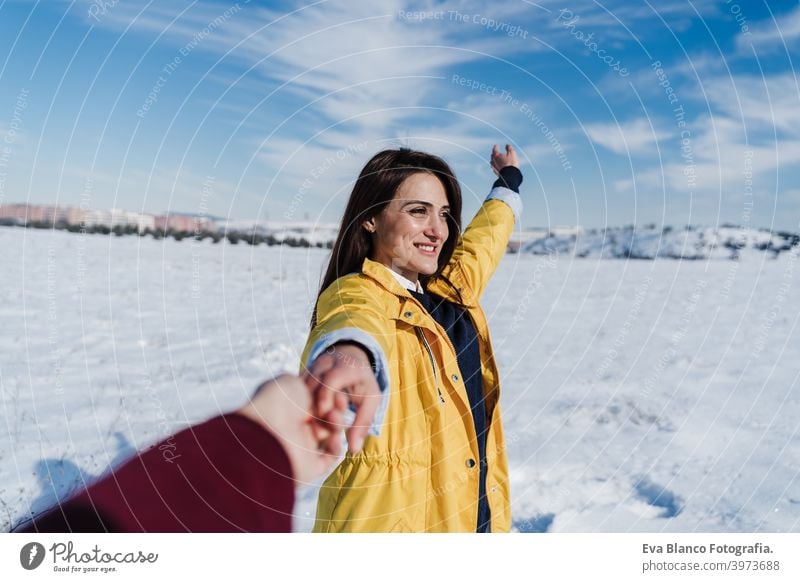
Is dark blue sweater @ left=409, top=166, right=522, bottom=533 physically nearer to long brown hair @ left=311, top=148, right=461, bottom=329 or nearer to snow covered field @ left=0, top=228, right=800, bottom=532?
long brown hair @ left=311, top=148, right=461, bottom=329

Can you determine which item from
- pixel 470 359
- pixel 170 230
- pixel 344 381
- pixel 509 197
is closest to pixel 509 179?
pixel 509 197

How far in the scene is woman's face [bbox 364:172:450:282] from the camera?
2.06 meters

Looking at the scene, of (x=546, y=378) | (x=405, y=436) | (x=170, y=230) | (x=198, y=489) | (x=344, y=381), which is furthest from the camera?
(x=170, y=230)

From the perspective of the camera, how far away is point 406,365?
71.9 inches

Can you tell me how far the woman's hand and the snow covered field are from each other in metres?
1.50

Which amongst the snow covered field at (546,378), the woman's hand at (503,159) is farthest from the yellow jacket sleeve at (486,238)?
the snow covered field at (546,378)

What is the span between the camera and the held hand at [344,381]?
1.53m

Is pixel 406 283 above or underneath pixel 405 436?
above

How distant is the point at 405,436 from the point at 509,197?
1.21m

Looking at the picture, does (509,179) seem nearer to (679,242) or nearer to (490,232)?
(490,232)

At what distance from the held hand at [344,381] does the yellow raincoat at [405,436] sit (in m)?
0.06

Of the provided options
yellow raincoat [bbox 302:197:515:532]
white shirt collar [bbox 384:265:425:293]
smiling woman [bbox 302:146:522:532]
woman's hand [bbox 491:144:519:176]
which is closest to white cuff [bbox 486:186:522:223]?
woman's hand [bbox 491:144:519:176]

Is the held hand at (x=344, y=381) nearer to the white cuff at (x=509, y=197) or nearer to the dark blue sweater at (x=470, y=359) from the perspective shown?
the dark blue sweater at (x=470, y=359)
